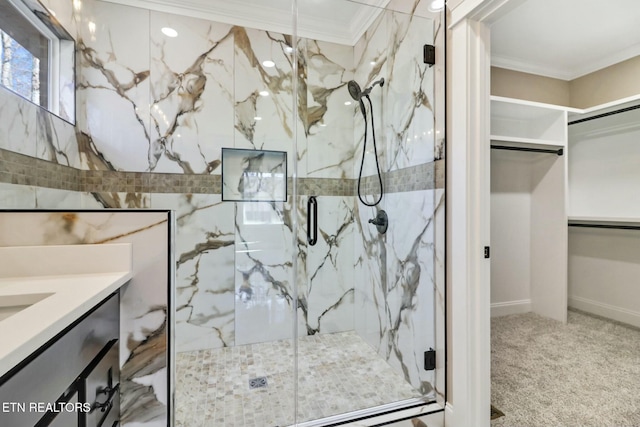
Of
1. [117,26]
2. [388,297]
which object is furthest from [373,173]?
[117,26]

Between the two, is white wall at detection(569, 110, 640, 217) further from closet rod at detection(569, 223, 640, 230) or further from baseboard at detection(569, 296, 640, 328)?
baseboard at detection(569, 296, 640, 328)

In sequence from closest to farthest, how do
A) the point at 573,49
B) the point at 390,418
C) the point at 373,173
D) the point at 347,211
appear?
the point at 390,418 < the point at 373,173 < the point at 347,211 < the point at 573,49

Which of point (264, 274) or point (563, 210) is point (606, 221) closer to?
point (563, 210)

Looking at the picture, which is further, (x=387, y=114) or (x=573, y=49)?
(x=573, y=49)

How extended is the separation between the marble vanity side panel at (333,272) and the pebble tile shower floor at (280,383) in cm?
13

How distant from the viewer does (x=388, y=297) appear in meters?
2.14

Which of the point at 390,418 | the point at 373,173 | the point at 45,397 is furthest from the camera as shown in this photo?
the point at 373,173

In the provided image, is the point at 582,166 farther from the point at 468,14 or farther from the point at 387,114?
the point at 468,14

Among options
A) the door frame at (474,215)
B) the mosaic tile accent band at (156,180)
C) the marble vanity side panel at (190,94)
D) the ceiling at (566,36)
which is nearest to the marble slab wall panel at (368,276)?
the mosaic tile accent band at (156,180)

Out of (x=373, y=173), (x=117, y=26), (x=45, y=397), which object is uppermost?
(x=117, y=26)

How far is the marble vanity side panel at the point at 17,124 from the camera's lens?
132cm

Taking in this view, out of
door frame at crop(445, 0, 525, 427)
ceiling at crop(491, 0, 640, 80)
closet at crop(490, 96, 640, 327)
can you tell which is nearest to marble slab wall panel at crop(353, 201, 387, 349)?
door frame at crop(445, 0, 525, 427)

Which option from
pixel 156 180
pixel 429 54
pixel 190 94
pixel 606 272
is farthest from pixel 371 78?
pixel 606 272

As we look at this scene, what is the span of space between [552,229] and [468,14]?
242 cm
